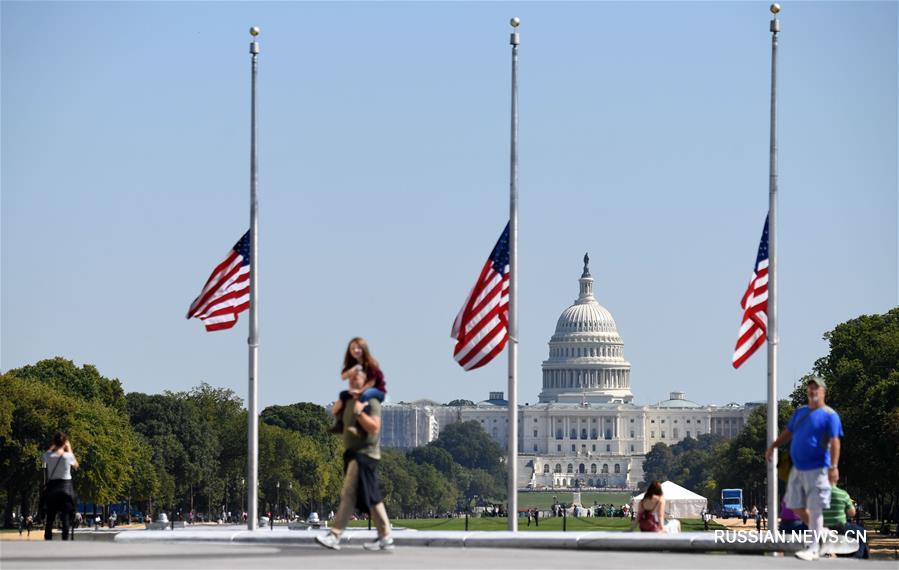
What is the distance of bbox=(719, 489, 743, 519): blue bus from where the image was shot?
160250 mm

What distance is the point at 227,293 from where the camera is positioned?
142ft

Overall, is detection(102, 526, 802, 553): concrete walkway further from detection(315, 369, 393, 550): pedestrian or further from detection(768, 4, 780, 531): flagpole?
detection(768, 4, 780, 531): flagpole

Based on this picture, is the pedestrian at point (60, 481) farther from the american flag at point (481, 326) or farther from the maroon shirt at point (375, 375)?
the american flag at point (481, 326)

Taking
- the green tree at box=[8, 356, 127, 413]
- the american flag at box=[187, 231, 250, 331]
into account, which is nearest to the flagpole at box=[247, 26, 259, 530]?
the american flag at box=[187, 231, 250, 331]

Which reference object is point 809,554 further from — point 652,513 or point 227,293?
point 227,293

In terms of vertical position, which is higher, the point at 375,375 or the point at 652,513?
the point at 375,375

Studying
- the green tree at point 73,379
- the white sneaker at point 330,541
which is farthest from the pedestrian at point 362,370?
the green tree at point 73,379

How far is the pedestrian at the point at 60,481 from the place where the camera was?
3472 centimetres

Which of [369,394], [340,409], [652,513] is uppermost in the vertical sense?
[369,394]

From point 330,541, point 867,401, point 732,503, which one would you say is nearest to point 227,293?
point 330,541

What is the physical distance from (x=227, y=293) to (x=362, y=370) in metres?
15.6

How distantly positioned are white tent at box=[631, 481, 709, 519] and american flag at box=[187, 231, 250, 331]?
86.8m

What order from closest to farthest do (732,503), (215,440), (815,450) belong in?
(815,450)
(215,440)
(732,503)

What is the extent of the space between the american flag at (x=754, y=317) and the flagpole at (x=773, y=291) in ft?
0.42
